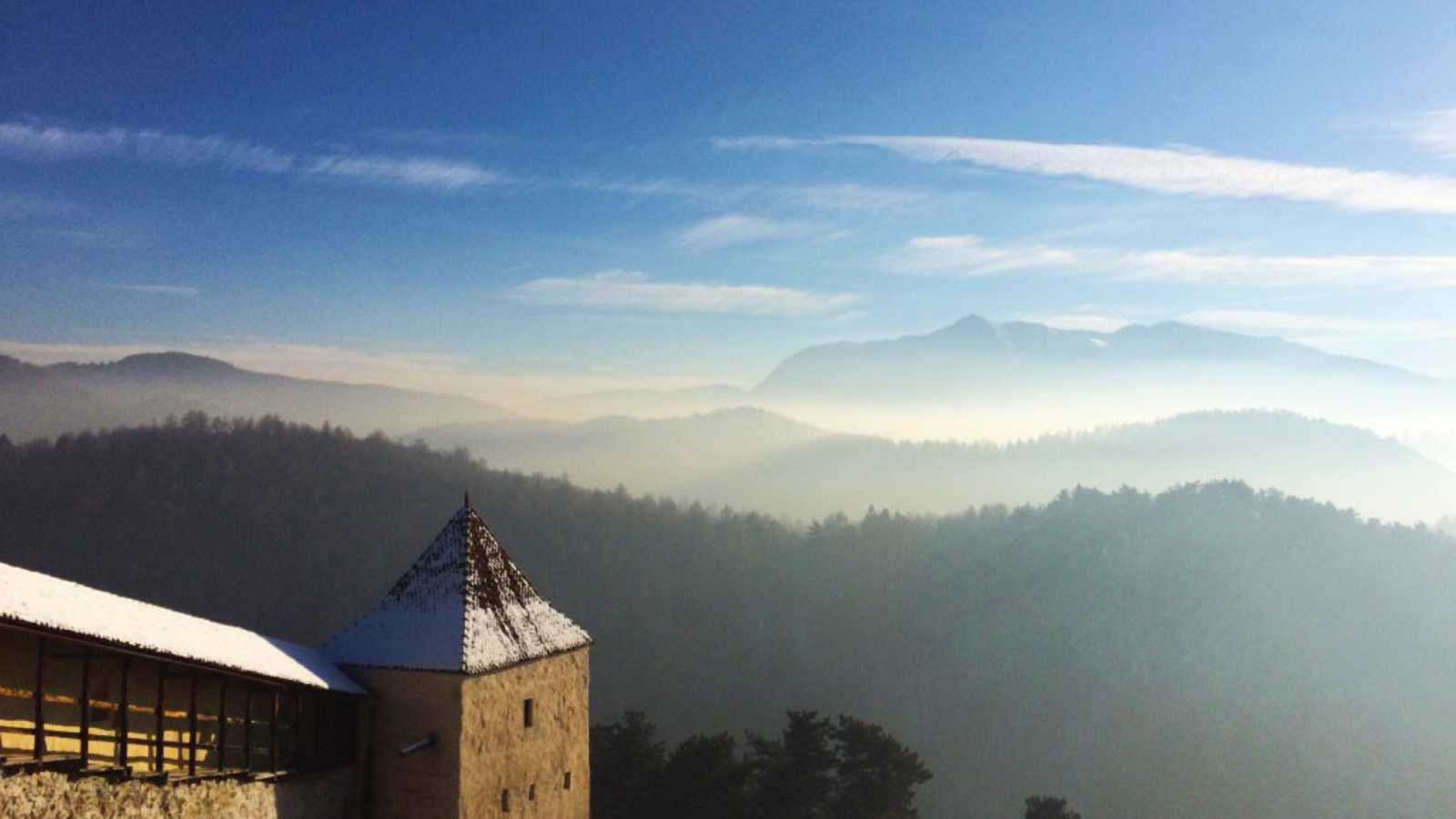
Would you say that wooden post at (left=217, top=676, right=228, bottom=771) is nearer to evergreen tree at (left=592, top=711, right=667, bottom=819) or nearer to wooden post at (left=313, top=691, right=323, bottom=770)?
wooden post at (left=313, top=691, right=323, bottom=770)

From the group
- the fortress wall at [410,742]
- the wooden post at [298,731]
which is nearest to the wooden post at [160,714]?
the wooden post at [298,731]

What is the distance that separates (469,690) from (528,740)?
265 cm

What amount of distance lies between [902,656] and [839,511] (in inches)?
2074

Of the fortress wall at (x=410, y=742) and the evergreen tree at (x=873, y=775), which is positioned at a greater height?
the fortress wall at (x=410, y=742)

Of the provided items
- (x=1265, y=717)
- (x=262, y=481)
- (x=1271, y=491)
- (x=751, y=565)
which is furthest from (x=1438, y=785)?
(x=262, y=481)

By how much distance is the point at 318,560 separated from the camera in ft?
499

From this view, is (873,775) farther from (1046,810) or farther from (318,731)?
(318,731)

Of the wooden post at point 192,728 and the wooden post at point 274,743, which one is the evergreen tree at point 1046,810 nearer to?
the wooden post at point 274,743

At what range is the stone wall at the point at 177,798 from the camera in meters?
14.4

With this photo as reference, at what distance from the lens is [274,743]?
2005 cm

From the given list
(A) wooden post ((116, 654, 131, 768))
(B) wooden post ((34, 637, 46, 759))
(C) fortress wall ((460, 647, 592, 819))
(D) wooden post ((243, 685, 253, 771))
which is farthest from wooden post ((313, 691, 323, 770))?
(B) wooden post ((34, 637, 46, 759))

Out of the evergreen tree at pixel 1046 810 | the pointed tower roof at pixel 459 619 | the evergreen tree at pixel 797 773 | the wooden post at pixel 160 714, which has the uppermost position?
the pointed tower roof at pixel 459 619

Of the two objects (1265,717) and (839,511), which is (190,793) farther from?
(839,511)

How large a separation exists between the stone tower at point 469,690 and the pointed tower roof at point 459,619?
0.03 meters
